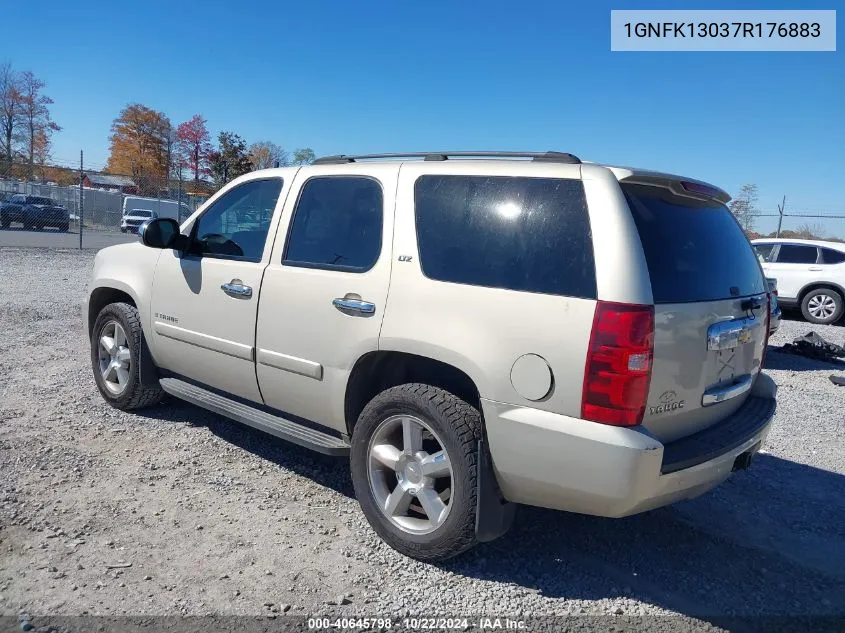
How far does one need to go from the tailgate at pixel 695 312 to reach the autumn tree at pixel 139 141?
66.1 m

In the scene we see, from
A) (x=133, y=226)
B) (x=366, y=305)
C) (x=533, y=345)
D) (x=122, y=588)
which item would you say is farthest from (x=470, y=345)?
(x=133, y=226)

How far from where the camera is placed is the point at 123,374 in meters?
4.96

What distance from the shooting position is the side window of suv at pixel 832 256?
43.0 ft

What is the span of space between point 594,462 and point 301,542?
5.15 ft

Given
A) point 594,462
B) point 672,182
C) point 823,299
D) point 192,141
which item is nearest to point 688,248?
point 672,182

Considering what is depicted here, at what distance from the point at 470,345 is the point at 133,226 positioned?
3111 cm

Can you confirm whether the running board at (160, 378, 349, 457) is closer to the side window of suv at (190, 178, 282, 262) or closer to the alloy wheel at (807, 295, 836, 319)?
the side window of suv at (190, 178, 282, 262)

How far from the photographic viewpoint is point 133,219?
1243 inches

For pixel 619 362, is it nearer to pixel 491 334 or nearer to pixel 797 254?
pixel 491 334

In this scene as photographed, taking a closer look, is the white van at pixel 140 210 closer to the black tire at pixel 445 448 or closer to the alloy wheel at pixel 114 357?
the alloy wheel at pixel 114 357

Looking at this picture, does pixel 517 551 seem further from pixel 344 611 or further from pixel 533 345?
pixel 533 345

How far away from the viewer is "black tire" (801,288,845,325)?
42.7 feet

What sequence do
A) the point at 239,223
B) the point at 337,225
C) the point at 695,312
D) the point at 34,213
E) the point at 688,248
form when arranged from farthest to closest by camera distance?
1. the point at 34,213
2. the point at 239,223
3. the point at 337,225
4. the point at 688,248
5. the point at 695,312

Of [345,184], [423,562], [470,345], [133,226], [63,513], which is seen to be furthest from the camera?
[133,226]
